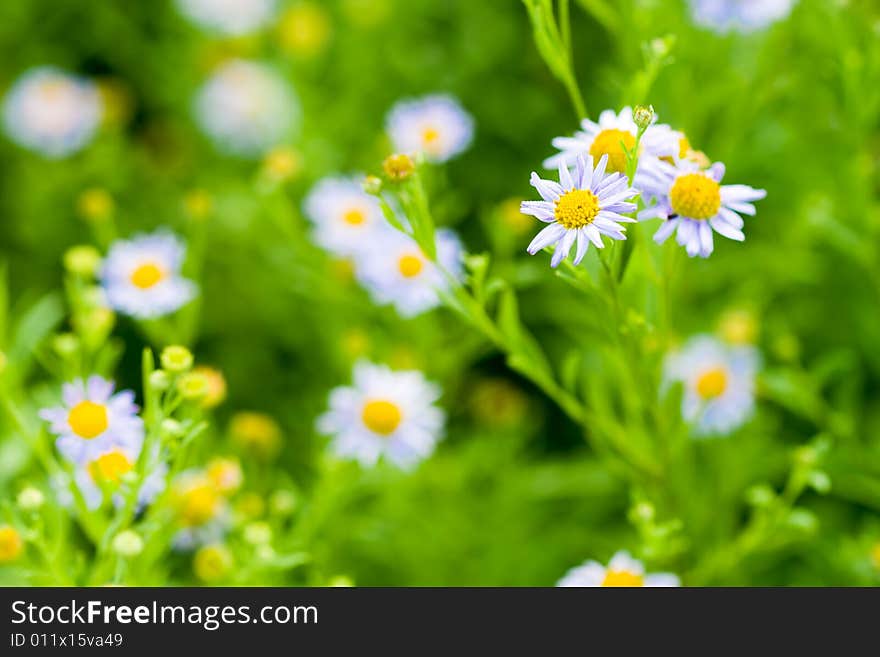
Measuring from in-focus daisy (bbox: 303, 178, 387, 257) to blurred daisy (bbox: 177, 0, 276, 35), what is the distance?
98 centimetres

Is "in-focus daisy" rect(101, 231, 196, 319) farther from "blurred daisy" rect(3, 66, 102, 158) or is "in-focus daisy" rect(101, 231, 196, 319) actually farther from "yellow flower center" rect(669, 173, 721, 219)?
"blurred daisy" rect(3, 66, 102, 158)

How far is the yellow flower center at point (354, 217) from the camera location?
178 cm

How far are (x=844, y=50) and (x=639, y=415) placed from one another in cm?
68

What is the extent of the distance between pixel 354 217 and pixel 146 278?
1.28 feet

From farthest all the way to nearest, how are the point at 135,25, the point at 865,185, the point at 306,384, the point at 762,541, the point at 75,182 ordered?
the point at 135,25 → the point at 75,182 → the point at 306,384 → the point at 865,185 → the point at 762,541

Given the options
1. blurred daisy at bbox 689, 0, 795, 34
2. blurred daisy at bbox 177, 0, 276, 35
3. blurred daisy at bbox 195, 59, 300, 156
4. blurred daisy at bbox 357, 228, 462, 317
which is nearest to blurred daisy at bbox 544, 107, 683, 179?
blurred daisy at bbox 357, 228, 462, 317

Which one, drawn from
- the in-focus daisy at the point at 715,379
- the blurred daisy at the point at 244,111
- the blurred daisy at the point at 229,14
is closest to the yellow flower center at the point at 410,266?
the in-focus daisy at the point at 715,379

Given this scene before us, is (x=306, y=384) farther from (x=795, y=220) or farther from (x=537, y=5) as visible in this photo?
(x=537, y=5)

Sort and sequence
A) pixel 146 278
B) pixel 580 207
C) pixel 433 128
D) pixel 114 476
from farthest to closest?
pixel 433 128 → pixel 146 278 → pixel 114 476 → pixel 580 207

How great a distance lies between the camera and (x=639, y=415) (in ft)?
4.96

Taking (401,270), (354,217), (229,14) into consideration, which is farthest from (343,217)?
(229,14)

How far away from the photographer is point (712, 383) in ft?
5.88

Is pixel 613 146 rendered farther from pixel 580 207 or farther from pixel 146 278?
pixel 146 278

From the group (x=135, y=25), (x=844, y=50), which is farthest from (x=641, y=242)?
(x=135, y=25)
